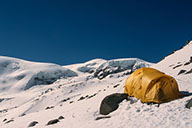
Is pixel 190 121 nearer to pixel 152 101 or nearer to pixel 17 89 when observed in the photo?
pixel 152 101

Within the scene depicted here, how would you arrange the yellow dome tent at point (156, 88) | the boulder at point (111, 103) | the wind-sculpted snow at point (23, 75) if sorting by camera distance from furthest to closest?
the wind-sculpted snow at point (23, 75), the boulder at point (111, 103), the yellow dome tent at point (156, 88)

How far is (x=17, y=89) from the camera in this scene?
8344 centimetres

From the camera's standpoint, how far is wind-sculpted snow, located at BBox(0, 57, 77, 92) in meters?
88.3

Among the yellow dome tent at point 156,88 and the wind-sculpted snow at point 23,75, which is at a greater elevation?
the wind-sculpted snow at point 23,75

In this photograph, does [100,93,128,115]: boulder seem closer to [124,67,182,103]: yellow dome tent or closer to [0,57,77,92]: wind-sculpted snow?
[124,67,182,103]: yellow dome tent

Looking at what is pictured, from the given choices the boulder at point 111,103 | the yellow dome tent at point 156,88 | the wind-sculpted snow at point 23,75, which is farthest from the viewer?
the wind-sculpted snow at point 23,75

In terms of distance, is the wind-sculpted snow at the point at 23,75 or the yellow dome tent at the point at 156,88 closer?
the yellow dome tent at the point at 156,88

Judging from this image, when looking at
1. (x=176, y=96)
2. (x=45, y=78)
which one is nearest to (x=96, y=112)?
(x=176, y=96)

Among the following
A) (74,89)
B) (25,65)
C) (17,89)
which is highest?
(25,65)

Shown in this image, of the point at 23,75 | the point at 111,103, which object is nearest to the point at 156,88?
the point at 111,103

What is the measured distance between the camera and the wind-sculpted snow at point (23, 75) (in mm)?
88312

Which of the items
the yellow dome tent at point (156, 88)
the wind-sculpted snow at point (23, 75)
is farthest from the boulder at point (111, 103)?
the wind-sculpted snow at point (23, 75)

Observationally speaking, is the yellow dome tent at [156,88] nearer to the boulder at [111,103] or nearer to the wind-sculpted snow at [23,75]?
the boulder at [111,103]

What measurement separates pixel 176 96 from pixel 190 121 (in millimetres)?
3049
